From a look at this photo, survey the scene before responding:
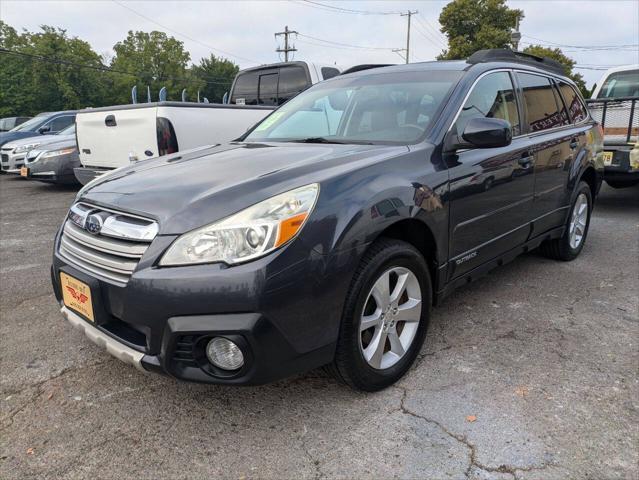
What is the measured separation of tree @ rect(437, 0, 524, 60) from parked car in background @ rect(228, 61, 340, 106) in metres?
31.4

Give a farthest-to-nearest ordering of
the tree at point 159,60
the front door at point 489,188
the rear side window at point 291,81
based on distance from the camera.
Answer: the tree at point 159,60 < the rear side window at point 291,81 < the front door at point 489,188

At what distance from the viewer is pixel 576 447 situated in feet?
6.73

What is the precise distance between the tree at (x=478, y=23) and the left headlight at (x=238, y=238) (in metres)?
37.5

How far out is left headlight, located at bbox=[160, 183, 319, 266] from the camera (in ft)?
6.25

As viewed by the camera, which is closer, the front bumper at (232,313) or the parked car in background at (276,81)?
the front bumper at (232,313)

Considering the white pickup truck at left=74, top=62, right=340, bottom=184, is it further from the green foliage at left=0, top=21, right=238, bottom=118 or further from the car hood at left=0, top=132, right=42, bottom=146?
the green foliage at left=0, top=21, right=238, bottom=118

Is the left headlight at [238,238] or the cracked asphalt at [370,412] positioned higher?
the left headlight at [238,238]

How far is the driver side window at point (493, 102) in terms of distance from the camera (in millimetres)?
2992

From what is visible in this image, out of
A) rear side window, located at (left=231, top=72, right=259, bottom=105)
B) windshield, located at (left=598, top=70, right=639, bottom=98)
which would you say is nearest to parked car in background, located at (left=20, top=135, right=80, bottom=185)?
rear side window, located at (left=231, top=72, right=259, bottom=105)

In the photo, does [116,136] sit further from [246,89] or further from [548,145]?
[548,145]

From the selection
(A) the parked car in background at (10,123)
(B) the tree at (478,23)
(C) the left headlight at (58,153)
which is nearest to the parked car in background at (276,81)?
(C) the left headlight at (58,153)

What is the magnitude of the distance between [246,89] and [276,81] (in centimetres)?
75

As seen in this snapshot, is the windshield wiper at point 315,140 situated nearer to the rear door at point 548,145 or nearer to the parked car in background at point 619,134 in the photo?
the rear door at point 548,145

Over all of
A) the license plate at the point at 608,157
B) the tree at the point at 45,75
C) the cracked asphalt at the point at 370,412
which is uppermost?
the tree at the point at 45,75
